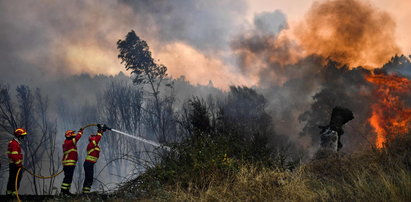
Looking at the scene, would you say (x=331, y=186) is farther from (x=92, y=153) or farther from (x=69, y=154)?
(x=69, y=154)

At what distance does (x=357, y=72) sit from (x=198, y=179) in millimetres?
31021

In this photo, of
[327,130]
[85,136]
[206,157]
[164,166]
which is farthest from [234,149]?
[85,136]

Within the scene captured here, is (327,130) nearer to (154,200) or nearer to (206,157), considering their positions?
(206,157)

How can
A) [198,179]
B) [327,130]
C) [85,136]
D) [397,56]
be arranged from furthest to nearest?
[85,136]
[397,56]
[327,130]
[198,179]

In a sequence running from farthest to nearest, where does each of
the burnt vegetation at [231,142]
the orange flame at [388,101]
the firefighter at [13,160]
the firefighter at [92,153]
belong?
the orange flame at [388,101], the firefighter at [92,153], the firefighter at [13,160], the burnt vegetation at [231,142]

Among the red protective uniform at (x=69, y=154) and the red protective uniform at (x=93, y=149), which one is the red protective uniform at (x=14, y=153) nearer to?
the red protective uniform at (x=69, y=154)

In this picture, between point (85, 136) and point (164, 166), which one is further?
point (85, 136)

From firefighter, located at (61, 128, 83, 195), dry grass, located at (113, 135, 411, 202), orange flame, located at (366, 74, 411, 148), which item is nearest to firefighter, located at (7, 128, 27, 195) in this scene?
firefighter, located at (61, 128, 83, 195)

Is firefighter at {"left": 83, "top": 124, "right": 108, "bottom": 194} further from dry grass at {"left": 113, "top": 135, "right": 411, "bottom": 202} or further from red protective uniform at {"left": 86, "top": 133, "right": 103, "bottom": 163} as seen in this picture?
dry grass at {"left": 113, "top": 135, "right": 411, "bottom": 202}

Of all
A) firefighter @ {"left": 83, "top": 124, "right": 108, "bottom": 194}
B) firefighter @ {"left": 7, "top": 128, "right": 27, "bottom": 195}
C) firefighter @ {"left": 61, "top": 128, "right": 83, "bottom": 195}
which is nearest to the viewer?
firefighter @ {"left": 7, "top": 128, "right": 27, "bottom": 195}

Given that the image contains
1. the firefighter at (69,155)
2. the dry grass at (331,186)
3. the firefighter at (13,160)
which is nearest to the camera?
the dry grass at (331,186)

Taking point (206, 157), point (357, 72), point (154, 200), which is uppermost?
point (357, 72)

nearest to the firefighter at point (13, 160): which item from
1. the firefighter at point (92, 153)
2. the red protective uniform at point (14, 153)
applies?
the red protective uniform at point (14, 153)

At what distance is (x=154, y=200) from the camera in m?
7.05
